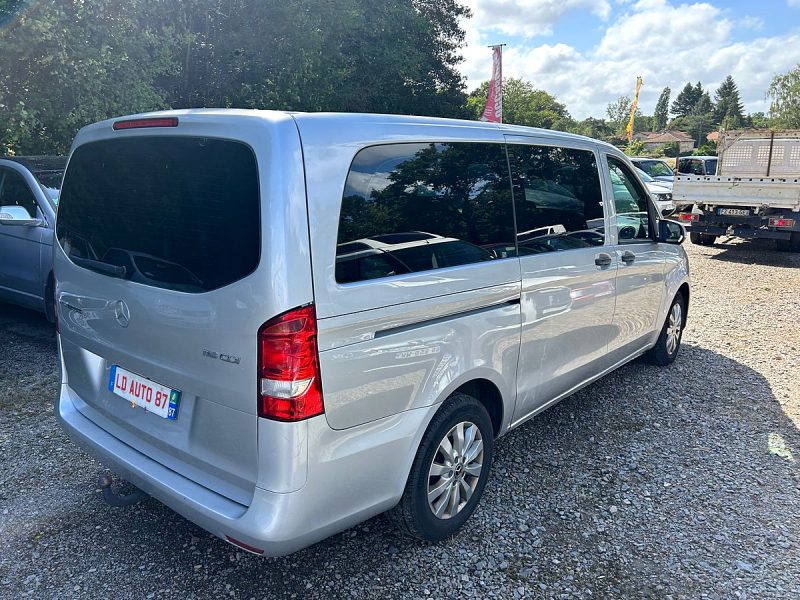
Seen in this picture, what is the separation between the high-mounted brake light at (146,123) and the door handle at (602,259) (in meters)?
2.58

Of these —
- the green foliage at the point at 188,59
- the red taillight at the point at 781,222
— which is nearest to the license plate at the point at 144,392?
the green foliage at the point at 188,59

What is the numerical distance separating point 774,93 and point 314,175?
2461 inches

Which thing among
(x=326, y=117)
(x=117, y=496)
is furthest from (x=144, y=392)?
(x=326, y=117)

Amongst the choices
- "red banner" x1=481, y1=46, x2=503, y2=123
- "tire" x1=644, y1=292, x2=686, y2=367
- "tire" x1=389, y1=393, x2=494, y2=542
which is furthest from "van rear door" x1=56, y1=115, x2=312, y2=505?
"red banner" x1=481, y1=46, x2=503, y2=123

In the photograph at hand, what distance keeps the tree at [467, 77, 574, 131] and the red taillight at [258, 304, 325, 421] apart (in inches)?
2538

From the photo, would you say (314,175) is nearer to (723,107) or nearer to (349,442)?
(349,442)

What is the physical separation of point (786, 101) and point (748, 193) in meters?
50.0

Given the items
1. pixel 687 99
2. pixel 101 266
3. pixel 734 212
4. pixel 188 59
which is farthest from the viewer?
pixel 687 99

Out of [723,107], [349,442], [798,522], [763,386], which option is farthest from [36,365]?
[723,107]

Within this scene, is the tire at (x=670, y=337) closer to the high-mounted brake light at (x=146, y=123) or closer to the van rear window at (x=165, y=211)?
the van rear window at (x=165, y=211)

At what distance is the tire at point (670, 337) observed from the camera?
5.16 metres

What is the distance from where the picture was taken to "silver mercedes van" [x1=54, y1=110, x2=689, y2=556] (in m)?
2.06

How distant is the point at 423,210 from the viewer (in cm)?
256

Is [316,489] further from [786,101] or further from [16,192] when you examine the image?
[786,101]
